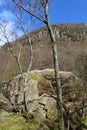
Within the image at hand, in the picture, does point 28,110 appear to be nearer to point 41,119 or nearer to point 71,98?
point 41,119

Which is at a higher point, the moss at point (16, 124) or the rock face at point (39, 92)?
the rock face at point (39, 92)

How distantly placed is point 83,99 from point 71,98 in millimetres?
1496

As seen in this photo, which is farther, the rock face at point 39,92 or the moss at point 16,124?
the rock face at point 39,92

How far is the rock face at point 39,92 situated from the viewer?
463 inches

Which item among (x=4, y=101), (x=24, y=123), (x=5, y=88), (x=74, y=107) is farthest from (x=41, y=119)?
(x=5, y=88)

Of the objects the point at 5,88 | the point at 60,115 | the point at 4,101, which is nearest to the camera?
the point at 60,115

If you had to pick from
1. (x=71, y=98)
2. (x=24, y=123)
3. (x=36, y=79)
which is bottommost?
(x=24, y=123)

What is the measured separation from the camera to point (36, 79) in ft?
43.4

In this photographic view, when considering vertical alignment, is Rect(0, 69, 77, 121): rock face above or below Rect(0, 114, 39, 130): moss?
above

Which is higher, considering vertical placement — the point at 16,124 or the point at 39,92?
the point at 39,92

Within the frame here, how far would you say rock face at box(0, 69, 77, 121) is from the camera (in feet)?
38.5

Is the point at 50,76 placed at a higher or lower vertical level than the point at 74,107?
higher

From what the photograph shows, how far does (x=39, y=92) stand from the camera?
505 inches

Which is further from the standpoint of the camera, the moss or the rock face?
the rock face
